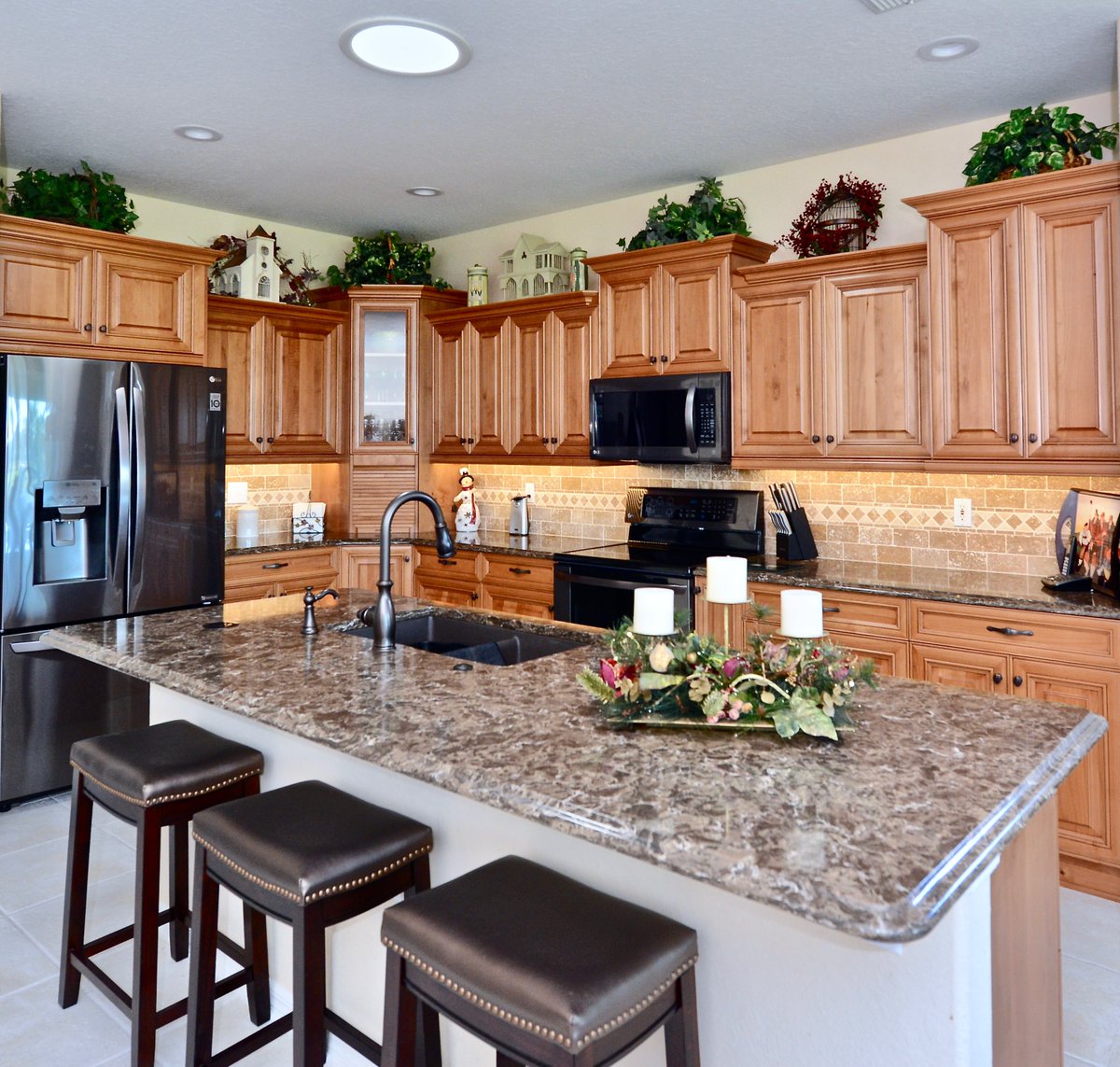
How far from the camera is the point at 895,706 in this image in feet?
5.30

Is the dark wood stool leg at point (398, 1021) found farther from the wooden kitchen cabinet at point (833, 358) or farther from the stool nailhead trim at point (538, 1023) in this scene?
the wooden kitchen cabinet at point (833, 358)

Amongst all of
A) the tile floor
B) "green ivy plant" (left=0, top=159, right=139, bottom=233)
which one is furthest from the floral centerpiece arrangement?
"green ivy plant" (left=0, top=159, right=139, bottom=233)

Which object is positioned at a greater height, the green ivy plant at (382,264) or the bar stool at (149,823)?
the green ivy plant at (382,264)

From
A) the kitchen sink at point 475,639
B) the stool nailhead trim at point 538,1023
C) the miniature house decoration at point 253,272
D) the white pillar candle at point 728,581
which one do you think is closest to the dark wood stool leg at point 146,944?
the kitchen sink at point 475,639

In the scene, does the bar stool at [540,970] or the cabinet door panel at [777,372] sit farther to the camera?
the cabinet door panel at [777,372]

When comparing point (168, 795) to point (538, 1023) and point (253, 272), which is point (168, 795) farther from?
point (253, 272)

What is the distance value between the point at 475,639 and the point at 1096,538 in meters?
2.19

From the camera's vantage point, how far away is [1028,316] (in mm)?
3066

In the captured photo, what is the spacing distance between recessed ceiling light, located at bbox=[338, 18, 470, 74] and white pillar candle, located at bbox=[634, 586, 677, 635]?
2.24m

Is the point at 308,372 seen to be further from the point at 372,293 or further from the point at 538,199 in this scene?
the point at 538,199

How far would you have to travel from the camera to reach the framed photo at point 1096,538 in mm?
2902

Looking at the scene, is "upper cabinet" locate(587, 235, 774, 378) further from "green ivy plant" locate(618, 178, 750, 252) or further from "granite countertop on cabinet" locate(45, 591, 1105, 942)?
"granite countertop on cabinet" locate(45, 591, 1105, 942)

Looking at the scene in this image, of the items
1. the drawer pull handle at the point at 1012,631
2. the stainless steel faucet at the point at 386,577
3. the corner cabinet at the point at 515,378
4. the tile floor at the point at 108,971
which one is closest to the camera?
the tile floor at the point at 108,971

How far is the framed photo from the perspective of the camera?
2.90 metres
